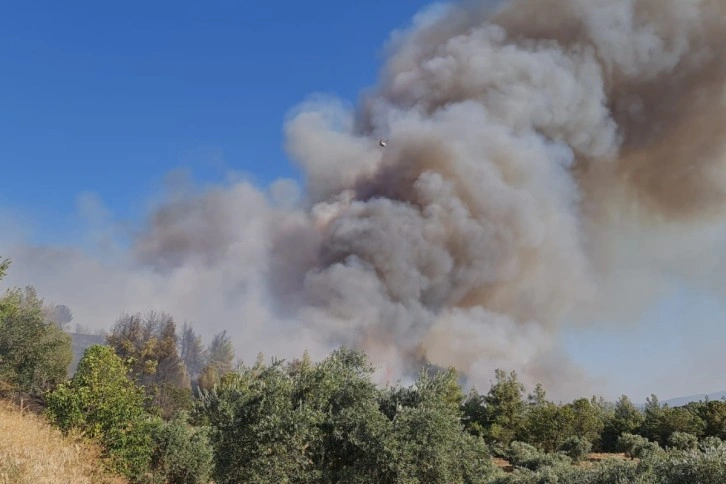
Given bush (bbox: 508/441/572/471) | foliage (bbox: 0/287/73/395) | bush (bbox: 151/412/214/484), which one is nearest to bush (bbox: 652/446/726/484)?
bush (bbox: 508/441/572/471)

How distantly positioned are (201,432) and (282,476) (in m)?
17.7

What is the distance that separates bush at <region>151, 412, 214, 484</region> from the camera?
2878 centimetres

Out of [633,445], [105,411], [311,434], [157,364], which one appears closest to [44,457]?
[311,434]

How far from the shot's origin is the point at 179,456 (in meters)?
28.8

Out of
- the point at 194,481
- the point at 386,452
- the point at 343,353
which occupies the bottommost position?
the point at 194,481

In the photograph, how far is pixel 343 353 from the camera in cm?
2064

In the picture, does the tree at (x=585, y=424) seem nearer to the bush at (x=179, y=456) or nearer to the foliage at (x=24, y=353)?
the bush at (x=179, y=456)

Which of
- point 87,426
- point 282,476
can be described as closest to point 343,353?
point 282,476

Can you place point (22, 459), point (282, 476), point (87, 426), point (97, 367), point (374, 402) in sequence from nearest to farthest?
point (22, 459) → point (282, 476) → point (374, 402) → point (87, 426) → point (97, 367)

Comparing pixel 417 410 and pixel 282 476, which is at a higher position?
pixel 417 410

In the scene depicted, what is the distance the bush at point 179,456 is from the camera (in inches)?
1133

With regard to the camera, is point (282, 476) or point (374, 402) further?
point (374, 402)

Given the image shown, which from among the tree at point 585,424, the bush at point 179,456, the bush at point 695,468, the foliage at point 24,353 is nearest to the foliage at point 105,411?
the bush at point 179,456

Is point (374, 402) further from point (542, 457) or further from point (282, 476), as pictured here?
point (542, 457)
